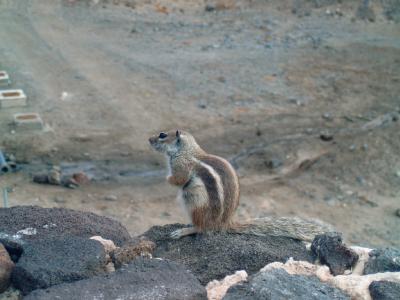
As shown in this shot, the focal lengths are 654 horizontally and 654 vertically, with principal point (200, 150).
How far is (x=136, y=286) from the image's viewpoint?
3055mm

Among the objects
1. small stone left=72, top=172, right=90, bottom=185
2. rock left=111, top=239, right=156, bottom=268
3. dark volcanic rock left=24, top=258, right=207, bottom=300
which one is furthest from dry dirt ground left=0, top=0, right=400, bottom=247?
dark volcanic rock left=24, top=258, right=207, bottom=300

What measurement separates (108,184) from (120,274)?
18.9 ft

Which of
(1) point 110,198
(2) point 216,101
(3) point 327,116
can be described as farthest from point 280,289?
(2) point 216,101

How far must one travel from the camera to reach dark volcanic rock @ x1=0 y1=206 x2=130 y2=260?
3.72 m

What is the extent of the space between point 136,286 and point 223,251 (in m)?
0.96

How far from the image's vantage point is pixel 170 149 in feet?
17.0

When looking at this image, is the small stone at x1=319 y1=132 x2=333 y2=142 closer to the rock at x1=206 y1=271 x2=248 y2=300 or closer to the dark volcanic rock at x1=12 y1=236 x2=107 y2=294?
the rock at x1=206 y1=271 x2=248 y2=300

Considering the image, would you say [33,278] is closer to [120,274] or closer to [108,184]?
[120,274]

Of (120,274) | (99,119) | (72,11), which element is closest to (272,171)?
(99,119)

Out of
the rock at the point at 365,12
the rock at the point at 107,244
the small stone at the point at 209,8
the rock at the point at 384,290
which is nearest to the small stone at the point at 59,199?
the rock at the point at 107,244

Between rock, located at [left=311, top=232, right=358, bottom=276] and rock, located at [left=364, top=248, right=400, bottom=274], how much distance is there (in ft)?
0.30

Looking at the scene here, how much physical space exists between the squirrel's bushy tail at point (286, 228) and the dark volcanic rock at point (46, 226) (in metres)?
0.86

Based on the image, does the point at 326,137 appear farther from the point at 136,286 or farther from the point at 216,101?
the point at 136,286

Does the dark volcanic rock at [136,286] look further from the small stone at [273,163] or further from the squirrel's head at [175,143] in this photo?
the small stone at [273,163]
